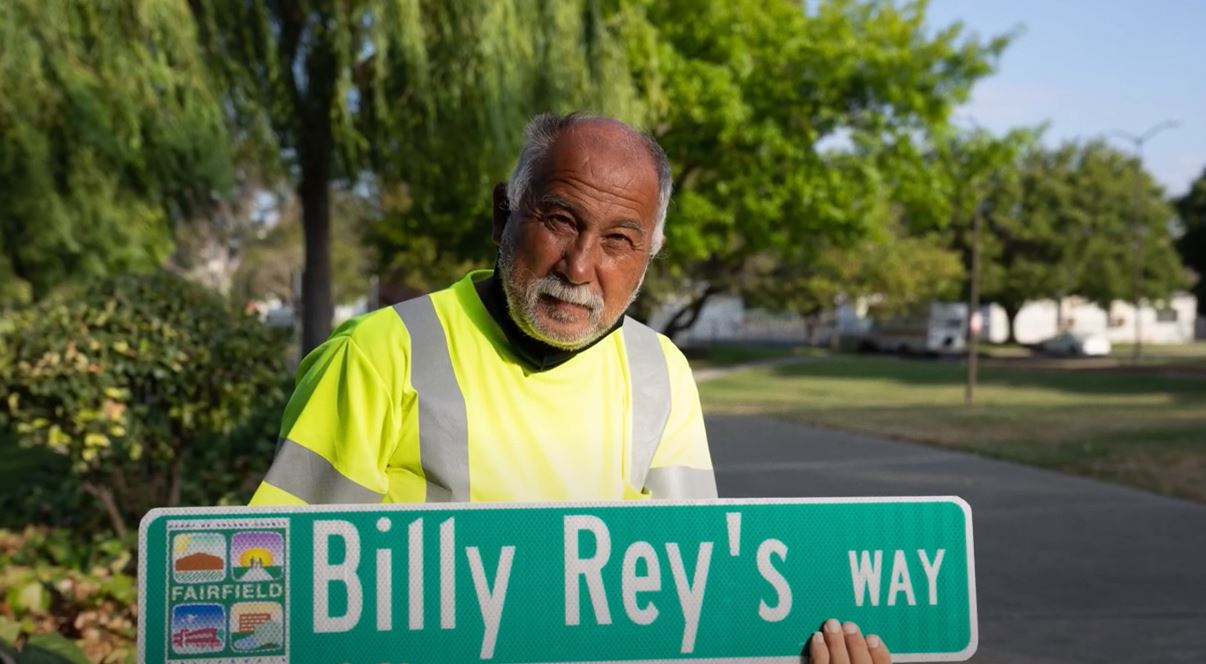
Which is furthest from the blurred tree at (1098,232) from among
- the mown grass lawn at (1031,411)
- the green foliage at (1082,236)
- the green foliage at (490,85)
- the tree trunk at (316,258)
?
the tree trunk at (316,258)

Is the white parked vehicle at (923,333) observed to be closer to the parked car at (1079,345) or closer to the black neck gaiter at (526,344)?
the parked car at (1079,345)

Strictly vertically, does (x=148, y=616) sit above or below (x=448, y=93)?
below

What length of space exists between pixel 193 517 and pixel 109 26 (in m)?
7.04

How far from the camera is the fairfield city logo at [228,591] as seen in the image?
1689 millimetres

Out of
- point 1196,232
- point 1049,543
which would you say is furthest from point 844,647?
point 1196,232

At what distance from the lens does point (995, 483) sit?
10977 millimetres

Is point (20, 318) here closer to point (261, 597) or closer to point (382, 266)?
point (261, 597)

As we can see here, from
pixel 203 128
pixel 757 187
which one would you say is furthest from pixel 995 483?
pixel 757 187

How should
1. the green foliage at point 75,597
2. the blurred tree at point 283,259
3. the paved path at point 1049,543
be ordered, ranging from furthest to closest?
the blurred tree at point 283,259
the paved path at point 1049,543
the green foliage at point 75,597

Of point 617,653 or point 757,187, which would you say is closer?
point 617,653

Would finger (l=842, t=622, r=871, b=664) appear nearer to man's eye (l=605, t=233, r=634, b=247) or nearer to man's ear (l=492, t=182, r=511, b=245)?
man's eye (l=605, t=233, r=634, b=247)

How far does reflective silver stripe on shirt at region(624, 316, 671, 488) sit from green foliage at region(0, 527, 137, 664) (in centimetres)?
272

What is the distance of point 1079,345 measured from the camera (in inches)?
2119

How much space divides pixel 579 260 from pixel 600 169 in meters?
0.16
